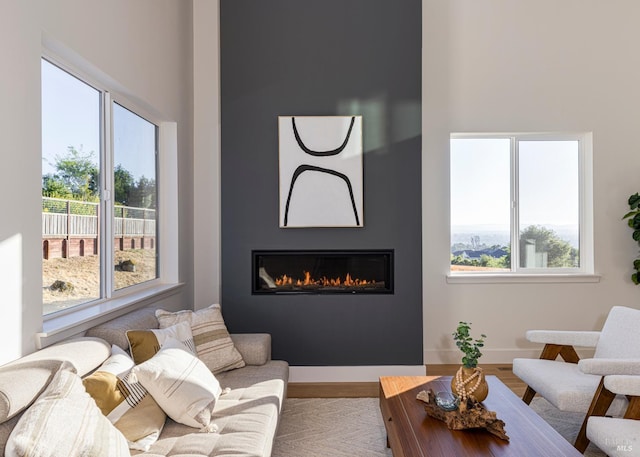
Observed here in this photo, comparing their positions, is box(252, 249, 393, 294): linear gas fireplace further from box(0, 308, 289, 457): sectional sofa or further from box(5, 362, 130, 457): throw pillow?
box(5, 362, 130, 457): throw pillow

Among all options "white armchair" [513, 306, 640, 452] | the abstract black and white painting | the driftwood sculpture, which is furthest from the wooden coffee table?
the abstract black and white painting

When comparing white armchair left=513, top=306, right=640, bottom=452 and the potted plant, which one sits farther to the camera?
white armchair left=513, top=306, right=640, bottom=452

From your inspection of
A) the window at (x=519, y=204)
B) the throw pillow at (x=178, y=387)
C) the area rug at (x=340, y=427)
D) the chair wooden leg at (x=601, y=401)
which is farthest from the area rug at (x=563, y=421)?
the throw pillow at (x=178, y=387)

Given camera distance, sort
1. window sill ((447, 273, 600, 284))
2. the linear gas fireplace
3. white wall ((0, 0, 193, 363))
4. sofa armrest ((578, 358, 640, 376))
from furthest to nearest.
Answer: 1. window sill ((447, 273, 600, 284))
2. the linear gas fireplace
3. sofa armrest ((578, 358, 640, 376))
4. white wall ((0, 0, 193, 363))

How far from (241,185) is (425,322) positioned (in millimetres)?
2178

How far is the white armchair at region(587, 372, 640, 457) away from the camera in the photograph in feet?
6.51

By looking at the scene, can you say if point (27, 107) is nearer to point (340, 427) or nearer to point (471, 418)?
point (471, 418)

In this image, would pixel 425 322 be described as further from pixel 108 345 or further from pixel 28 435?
pixel 28 435

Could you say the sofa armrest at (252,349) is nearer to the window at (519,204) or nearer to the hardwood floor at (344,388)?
the hardwood floor at (344,388)

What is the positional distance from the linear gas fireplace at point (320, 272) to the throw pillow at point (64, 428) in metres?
2.46

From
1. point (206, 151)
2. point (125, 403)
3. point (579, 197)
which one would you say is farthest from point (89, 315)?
point (579, 197)

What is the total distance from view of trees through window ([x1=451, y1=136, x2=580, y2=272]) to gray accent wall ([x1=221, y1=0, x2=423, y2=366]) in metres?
0.83

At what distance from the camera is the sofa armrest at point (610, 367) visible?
240 centimetres

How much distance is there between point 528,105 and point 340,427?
344 centimetres
